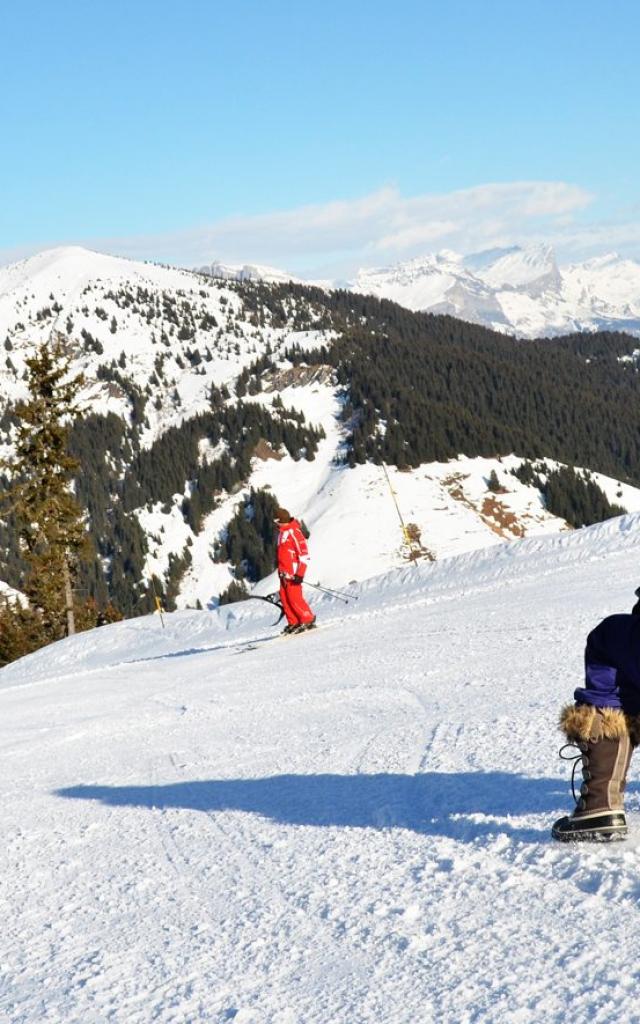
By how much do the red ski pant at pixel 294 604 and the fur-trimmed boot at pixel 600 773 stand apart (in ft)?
39.9

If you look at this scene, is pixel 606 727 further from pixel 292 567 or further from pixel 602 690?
pixel 292 567

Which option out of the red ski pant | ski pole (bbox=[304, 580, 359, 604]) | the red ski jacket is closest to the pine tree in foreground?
ski pole (bbox=[304, 580, 359, 604])

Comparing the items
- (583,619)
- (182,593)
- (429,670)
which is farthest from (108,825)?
(182,593)

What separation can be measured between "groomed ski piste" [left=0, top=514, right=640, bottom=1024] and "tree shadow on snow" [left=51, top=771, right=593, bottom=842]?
2 cm

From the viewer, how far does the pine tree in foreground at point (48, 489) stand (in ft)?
130

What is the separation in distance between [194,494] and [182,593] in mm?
29485

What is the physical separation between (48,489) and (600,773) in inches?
1512

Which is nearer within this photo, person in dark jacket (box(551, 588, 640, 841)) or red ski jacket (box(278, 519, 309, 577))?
person in dark jacket (box(551, 588, 640, 841))

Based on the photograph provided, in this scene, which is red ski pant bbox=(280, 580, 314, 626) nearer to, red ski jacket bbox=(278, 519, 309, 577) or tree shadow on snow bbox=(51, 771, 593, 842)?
red ski jacket bbox=(278, 519, 309, 577)

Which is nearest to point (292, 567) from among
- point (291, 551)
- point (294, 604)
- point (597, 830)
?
point (291, 551)

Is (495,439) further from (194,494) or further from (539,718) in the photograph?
(539,718)

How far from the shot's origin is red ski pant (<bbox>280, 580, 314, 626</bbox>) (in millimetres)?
16375

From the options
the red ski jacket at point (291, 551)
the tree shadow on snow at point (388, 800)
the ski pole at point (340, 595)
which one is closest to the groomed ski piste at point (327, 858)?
the tree shadow on snow at point (388, 800)

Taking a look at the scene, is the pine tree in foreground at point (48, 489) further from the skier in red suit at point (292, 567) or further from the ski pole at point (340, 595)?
the skier in red suit at point (292, 567)
